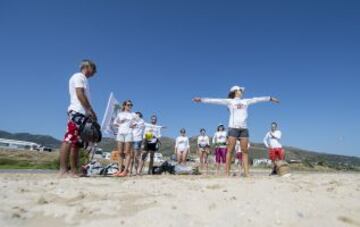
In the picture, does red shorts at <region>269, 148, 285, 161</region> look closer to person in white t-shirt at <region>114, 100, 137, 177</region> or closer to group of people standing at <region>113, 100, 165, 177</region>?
group of people standing at <region>113, 100, 165, 177</region>

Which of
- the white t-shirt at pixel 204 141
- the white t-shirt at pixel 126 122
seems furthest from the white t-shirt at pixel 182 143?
the white t-shirt at pixel 126 122

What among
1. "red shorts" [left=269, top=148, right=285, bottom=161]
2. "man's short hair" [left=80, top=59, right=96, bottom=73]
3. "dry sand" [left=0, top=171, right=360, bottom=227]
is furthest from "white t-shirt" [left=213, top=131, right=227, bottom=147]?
"dry sand" [left=0, top=171, right=360, bottom=227]

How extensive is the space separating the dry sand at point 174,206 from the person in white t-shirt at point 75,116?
5.22 feet

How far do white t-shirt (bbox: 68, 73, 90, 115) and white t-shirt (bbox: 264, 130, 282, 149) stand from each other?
A: 8.11 m

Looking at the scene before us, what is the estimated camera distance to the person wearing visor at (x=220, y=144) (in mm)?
12977

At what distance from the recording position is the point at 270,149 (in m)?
12.9

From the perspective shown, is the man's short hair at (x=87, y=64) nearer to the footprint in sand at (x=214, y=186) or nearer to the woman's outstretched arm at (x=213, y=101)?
the woman's outstretched arm at (x=213, y=101)

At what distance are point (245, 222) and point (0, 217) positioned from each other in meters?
2.31

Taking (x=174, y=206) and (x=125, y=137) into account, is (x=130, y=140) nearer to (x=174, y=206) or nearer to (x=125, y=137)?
(x=125, y=137)

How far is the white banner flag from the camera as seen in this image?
418 inches

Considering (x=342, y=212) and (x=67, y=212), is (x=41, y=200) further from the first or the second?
(x=342, y=212)

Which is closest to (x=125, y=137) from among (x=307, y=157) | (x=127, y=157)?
(x=127, y=157)

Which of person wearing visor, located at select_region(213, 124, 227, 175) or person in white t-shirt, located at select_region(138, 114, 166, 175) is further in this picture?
person wearing visor, located at select_region(213, 124, 227, 175)

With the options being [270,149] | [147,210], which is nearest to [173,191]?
[147,210]
